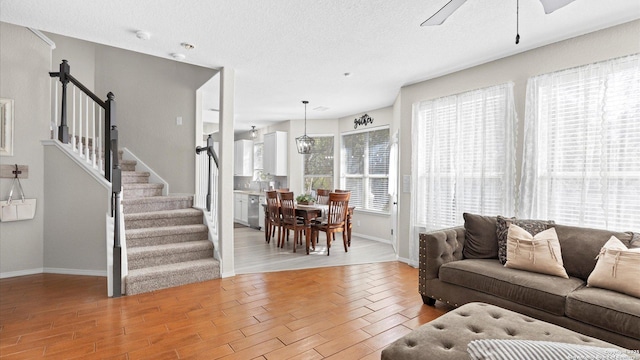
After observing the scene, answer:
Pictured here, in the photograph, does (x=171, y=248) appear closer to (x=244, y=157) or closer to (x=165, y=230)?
(x=165, y=230)

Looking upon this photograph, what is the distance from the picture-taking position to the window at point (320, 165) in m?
7.32

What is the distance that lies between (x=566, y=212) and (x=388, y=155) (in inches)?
134

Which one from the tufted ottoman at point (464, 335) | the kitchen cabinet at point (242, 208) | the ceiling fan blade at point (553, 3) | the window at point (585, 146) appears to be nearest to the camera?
the tufted ottoman at point (464, 335)

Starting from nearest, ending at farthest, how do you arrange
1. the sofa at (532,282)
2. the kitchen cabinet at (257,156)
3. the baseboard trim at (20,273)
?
the sofa at (532,282)
the baseboard trim at (20,273)
the kitchen cabinet at (257,156)

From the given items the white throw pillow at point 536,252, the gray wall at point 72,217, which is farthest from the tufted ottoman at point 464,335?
the gray wall at point 72,217

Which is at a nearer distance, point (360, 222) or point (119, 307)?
point (119, 307)

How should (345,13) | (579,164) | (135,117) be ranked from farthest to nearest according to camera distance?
(135,117) → (579,164) → (345,13)

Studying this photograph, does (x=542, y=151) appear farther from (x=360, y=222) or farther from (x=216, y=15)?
(x=360, y=222)

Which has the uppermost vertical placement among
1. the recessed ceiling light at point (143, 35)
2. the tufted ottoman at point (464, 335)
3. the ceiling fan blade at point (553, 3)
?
the recessed ceiling light at point (143, 35)

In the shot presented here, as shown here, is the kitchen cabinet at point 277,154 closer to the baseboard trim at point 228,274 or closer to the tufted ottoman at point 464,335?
the baseboard trim at point 228,274

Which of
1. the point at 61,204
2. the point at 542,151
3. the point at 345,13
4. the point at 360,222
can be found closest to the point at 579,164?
the point at 542,151

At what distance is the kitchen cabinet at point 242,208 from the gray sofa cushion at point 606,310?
6.60 metres

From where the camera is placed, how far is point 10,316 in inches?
105

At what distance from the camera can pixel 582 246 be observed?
2.57m
